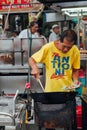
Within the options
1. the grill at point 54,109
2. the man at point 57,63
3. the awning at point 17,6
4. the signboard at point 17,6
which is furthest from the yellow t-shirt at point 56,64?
the signboard at point 17,6

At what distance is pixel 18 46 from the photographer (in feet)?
23.5

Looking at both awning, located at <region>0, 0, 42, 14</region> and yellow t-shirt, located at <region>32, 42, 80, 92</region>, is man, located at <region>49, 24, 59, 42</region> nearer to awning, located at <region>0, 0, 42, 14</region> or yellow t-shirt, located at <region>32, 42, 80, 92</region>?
awning, located at <region>0, 0, 42, 14</region>

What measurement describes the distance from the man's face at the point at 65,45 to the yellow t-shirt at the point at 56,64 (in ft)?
0.26

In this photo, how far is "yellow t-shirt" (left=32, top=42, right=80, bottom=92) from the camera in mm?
4844

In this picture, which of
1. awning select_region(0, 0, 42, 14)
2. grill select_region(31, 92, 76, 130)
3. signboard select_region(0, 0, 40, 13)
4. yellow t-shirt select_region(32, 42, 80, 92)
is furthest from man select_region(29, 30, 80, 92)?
signboard select_region(0, 0, 40, 13)

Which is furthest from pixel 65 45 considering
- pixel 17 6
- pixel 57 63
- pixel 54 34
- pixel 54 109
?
pixel 17 6

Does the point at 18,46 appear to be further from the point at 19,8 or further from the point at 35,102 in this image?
the point at 19,8

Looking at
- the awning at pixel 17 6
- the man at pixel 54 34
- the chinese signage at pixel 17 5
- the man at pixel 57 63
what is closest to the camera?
the man at pixel 57 63

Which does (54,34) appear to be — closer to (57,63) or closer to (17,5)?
(17,5)

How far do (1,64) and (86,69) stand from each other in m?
1.78

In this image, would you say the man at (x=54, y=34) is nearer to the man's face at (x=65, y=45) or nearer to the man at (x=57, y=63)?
the man at (x=57, y=63)

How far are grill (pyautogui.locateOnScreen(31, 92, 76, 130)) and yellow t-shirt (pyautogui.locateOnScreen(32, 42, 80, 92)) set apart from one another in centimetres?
64

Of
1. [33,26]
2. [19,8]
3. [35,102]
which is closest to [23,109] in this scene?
[35,102]

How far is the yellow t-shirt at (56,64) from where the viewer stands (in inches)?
191
